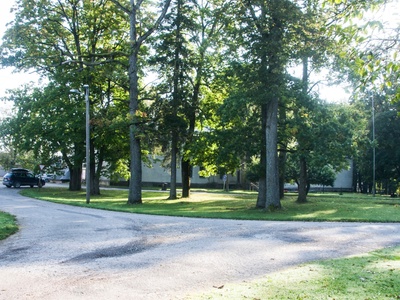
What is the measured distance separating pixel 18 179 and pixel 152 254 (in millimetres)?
42005

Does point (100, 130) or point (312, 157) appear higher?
point (100, 130)

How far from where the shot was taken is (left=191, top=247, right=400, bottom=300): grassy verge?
5.65m

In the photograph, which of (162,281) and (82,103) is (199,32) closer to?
(82,103)

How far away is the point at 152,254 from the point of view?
9172mm

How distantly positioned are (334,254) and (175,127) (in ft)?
67.2

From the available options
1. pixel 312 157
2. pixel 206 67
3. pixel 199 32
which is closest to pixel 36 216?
pixel 312 157

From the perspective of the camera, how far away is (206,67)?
103ft

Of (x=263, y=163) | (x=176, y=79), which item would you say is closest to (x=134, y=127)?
(x=176, y=79)

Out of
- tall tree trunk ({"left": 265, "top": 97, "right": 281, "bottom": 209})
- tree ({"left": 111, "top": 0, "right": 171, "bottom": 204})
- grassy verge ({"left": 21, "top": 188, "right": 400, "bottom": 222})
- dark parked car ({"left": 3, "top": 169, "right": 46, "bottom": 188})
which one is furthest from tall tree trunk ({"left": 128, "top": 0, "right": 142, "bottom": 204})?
dark parked car ({"left": 3, "top": 169, "right": 46, "bottom": 188})

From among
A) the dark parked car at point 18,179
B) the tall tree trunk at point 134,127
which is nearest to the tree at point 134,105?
the tall tree trunk at point 134,127

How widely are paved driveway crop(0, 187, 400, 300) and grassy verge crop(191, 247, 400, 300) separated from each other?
486mm

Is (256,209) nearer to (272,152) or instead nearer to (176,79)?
(272,152)

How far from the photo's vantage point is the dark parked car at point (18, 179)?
46.0m

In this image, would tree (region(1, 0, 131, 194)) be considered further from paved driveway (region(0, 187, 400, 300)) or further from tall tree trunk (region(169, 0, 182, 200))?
paved driveway (region(0, 187, 400, 300))
